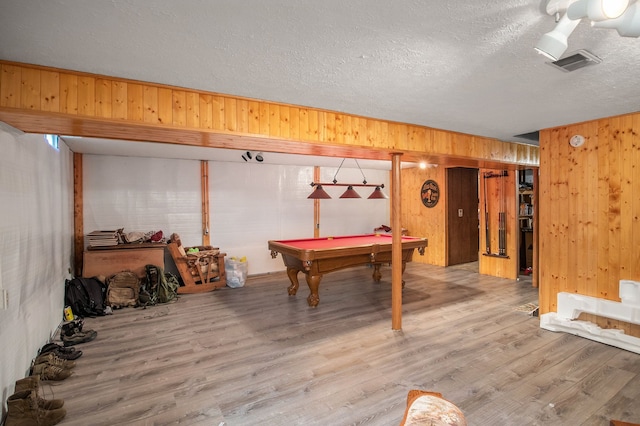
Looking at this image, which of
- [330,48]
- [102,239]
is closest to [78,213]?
[102,239]

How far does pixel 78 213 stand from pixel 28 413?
4081mm

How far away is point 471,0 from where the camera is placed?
142 cm

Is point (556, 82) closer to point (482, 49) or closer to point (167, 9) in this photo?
point (482, 49)

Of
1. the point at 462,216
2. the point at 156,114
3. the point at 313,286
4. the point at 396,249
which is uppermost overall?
the point at 156,114

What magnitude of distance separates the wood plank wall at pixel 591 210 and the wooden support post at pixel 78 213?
6.98 meters

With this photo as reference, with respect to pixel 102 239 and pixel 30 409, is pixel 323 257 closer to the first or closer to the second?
pixel 30 409

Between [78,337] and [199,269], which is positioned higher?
[199,269]

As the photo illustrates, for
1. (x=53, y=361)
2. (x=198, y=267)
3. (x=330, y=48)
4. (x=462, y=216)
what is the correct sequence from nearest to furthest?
(x=330, y=48) < (x=53, y=361) < (x=198, y=267) < (x=462, y=216)

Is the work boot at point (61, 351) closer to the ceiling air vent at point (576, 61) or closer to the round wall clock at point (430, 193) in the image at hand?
the ceiling air vent at point (576, 61)

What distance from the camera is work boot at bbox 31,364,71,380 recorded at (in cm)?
265

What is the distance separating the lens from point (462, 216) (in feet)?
25.6

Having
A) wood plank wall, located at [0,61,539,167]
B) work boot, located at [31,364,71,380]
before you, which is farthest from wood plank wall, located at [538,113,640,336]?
work boot, located at [31,364,71,380]

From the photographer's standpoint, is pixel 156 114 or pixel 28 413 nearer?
pixel 28 413

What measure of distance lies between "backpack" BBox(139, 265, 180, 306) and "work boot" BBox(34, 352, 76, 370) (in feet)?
6.23
